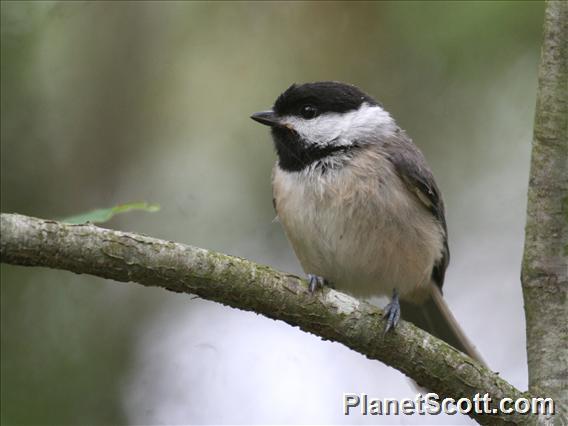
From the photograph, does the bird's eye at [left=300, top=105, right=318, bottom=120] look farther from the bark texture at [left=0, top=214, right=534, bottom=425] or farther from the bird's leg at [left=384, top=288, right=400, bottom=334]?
the bark texture at [left=0, top=214, right=534, bottom=425]

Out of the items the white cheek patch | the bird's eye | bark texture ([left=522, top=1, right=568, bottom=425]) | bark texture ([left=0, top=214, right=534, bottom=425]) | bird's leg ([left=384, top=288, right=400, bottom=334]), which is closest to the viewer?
bark texture ([left=0, top=214, right=534, bottom=425])

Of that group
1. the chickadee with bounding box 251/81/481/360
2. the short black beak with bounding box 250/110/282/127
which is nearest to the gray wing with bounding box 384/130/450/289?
the chickadee with bounding box 251/81/481/360

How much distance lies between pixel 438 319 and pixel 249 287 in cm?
205

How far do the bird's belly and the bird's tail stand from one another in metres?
0.40

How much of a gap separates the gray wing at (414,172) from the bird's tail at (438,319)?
0.27 m

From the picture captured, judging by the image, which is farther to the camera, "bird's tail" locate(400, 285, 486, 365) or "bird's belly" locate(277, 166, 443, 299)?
"bird's tail" locate(400, 285, 486, 365)

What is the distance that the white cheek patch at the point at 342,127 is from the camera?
13.6 feet

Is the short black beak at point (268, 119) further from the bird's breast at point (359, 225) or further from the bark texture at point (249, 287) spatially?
the bark texture at point (249, 287)

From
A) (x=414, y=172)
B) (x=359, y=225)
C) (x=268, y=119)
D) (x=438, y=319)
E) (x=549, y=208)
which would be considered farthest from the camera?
(x=438, y=319)

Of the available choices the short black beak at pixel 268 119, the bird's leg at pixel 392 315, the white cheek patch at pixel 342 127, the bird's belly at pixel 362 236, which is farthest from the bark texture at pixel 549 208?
the short black beak at pixel 268 119

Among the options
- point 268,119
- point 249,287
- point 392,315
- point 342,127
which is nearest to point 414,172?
point 342,127

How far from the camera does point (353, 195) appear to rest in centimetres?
390

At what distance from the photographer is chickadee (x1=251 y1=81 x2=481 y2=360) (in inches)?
155

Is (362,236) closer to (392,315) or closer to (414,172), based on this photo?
(414,172)
